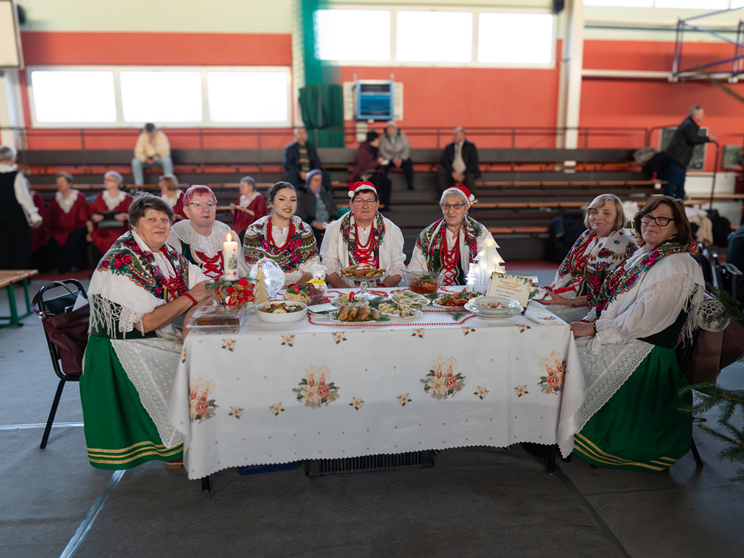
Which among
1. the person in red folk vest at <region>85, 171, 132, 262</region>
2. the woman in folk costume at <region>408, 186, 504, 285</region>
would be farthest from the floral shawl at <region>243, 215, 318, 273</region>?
the person in red folk vest at <region>85, 171, 132, 262</region>

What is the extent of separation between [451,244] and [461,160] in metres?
5.94

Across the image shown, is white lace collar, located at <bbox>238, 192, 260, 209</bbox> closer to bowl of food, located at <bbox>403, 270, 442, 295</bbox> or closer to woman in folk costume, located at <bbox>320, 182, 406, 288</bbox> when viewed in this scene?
woman in folk costume, located at <bbox>320, 182, 406, 288</bbox>

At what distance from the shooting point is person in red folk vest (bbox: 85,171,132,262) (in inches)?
308

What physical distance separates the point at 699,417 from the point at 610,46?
1006 cm

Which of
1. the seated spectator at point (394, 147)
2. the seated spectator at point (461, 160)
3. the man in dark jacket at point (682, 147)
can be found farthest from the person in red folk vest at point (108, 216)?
the man in dark jacket at point (682, 147)

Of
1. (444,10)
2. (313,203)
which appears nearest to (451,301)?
(313,203)

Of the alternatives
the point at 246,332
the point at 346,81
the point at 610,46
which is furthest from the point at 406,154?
the point at 246,332

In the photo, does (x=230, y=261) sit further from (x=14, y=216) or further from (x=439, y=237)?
(x=14, y=216)

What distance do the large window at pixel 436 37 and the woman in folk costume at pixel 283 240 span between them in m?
7.80

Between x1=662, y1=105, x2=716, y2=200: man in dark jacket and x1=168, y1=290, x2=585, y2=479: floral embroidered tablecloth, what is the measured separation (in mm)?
8825

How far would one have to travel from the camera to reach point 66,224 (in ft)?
26.1

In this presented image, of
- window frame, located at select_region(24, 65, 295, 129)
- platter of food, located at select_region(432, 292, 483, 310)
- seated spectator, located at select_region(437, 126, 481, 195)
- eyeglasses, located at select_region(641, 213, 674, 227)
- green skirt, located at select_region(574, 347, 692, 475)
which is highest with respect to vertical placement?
window frame, located at select_region(24, 65, 295, 129)

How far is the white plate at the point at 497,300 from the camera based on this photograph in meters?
2.38

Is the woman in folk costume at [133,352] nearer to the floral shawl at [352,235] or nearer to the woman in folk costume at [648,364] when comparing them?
the floral shawl at [352,235]
